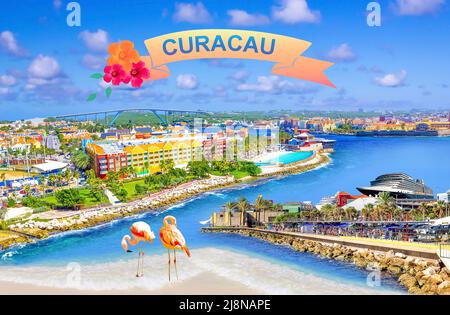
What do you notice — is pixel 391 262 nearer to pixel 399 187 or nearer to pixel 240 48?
pixel 399 187

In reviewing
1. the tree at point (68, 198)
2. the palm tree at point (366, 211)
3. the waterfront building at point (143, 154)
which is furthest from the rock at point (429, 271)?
the tree at point (68, 198)

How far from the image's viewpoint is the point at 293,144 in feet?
30.6

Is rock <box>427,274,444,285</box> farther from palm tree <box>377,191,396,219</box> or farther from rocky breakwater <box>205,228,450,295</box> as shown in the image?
palm tree <box>377,191,396,219</box>

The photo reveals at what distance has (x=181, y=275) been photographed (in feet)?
13.3

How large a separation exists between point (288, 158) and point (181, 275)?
221 inches

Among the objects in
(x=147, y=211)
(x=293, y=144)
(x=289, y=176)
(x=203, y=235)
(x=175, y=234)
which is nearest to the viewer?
(x=175, y=234)

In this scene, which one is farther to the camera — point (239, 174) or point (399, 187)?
point (239, 174)

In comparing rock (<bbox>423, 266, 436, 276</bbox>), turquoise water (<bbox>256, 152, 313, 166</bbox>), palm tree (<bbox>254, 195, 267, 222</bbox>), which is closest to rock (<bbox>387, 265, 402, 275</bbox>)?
rock (<bbox>423, 266, 436, 276</bbox>)

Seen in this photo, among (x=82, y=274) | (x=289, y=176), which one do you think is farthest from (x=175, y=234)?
(x=289, y=176)

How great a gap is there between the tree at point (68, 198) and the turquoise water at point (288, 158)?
2.81 m

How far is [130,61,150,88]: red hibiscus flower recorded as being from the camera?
4.27 meters

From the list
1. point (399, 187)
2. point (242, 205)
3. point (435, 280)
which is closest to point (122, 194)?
point (242, 205)

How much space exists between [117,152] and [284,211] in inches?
88.1
